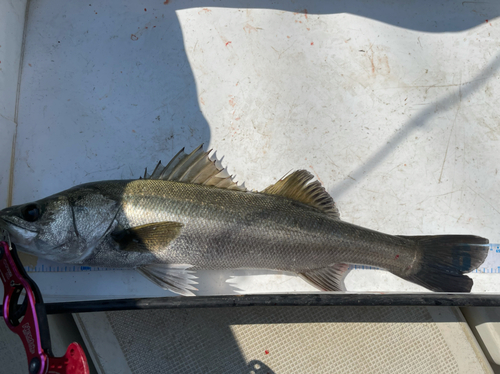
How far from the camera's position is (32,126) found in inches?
89.2

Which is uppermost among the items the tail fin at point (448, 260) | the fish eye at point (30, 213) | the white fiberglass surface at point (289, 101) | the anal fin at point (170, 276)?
the white fiberglass surface at point (289, 101)

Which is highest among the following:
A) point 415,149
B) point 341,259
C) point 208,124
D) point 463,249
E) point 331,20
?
point 331,20

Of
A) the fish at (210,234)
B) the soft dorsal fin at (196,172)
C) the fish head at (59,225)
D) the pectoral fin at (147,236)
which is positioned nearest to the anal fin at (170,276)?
the fish at (210,234)

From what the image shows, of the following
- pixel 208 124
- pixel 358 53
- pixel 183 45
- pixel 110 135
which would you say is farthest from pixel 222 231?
pixel 358 53

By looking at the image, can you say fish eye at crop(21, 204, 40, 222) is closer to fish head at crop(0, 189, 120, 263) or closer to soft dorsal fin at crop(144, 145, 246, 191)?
fish head at crop(0, 189, 120, 263)

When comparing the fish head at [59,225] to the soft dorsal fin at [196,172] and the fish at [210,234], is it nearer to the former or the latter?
the fish at [210,234]

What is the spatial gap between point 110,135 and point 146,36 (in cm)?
77

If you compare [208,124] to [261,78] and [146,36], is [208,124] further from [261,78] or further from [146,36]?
[146,36]

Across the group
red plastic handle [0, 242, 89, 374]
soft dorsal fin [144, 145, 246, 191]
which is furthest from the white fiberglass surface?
red plastic handle [0, 242, 89, 374]

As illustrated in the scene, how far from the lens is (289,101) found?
7.82 ft

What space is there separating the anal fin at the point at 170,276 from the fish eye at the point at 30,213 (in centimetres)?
63

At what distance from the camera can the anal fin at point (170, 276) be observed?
6.28 feet

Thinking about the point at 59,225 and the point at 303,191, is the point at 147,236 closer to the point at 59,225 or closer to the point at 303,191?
the point at 59,225

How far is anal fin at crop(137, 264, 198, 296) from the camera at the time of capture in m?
1.92
